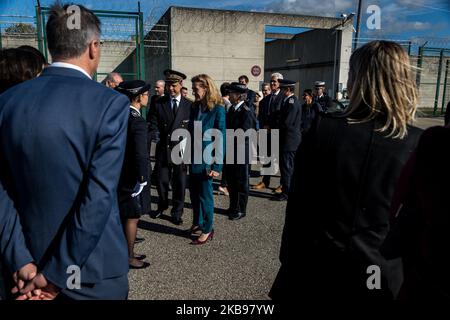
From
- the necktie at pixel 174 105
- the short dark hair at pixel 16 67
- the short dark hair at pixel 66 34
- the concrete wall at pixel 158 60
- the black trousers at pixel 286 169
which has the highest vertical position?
the concrete wall at pixel 158 60

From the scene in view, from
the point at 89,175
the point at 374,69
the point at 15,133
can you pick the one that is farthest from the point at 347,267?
the point at 15,133

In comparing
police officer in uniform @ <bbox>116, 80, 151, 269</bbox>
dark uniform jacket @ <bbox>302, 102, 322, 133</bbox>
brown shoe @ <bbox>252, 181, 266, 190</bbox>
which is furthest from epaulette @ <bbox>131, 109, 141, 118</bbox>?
dark uniform jacket @ <bbox>302, 102, 322, 133</bbox>

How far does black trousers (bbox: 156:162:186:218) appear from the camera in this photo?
15.4ft

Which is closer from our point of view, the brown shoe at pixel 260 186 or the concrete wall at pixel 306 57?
the brown shoe at pixel 260 186

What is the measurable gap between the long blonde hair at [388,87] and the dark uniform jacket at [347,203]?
0.05 metres

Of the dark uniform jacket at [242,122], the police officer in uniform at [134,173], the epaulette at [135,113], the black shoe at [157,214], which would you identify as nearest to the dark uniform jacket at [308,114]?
the dark uniform jacket at [242,122]

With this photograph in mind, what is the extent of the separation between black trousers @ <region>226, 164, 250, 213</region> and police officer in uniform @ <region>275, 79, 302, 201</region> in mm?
1108

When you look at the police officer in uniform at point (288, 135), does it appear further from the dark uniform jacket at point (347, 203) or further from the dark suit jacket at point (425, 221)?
the dark suit jacket at point (425, 221)

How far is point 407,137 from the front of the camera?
1496 millimetres

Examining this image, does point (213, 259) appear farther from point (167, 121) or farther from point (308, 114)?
point (308, 114)

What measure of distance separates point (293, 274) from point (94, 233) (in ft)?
2.99

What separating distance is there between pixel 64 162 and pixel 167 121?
3389mm

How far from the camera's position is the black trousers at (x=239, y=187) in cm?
493

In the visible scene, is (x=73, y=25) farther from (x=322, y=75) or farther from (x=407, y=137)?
(x=322, y=75)
